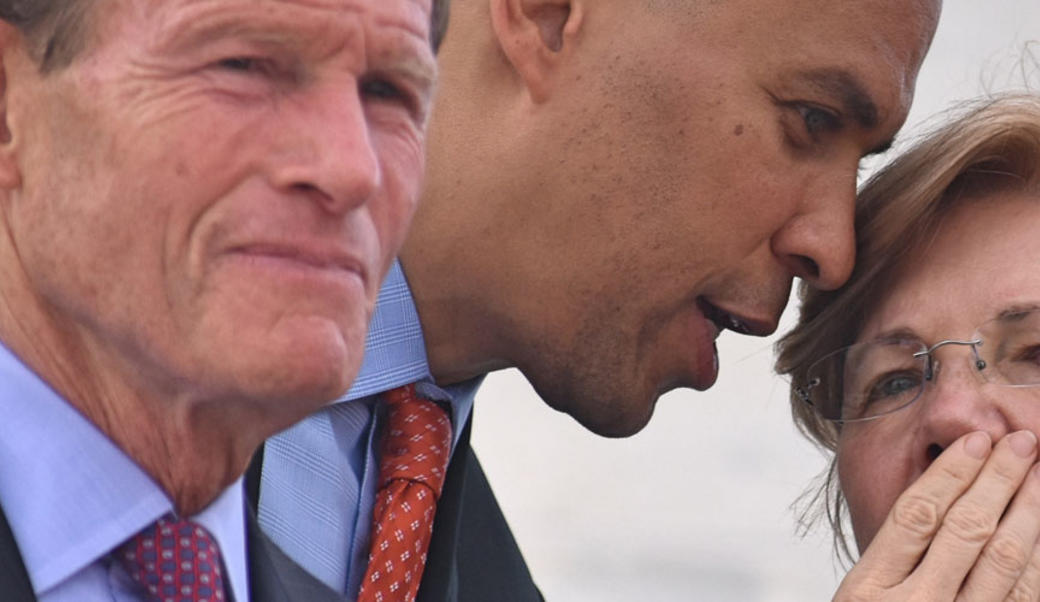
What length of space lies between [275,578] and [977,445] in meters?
1.28

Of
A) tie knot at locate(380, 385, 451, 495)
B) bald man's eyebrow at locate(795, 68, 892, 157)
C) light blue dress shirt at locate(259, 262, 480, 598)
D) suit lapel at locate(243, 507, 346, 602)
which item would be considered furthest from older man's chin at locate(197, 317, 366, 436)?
bald man's eyebrow at locate(795, 68, 892, 157)

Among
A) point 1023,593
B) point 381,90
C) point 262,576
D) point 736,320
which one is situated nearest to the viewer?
point 381,90

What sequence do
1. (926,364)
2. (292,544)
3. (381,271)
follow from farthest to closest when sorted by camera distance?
(926,364), (292,544), (381,271)

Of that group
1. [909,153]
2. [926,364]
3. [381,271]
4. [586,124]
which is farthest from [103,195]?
[909,153]

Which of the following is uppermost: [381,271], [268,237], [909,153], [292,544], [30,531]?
[268,237]

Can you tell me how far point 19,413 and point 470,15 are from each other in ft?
5.22

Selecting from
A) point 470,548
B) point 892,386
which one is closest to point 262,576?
point 470,548

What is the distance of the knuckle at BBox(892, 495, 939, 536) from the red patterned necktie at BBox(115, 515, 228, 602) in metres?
1.38

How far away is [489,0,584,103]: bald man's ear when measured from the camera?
3.31 metres

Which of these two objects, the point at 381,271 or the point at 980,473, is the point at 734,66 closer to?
the point at 980,473

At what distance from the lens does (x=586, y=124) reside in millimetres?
3309

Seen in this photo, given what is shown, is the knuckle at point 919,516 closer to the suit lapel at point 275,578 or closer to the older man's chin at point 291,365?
the suit lapel at point 275,578

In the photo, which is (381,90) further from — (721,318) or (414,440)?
(721,318)

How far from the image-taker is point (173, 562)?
79.1 inches
